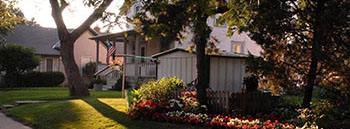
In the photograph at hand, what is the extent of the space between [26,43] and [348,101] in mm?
30727

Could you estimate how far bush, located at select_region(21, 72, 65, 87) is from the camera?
28688 mm

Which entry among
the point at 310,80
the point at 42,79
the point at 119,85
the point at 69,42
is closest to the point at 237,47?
the point at 119,85

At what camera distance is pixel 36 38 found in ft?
112

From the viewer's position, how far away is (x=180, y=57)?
50.9 ft

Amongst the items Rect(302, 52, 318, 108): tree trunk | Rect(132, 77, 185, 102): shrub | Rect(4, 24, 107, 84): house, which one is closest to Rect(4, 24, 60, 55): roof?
Rect(4, 24, 107, 84): house

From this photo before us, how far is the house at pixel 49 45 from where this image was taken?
32562mm

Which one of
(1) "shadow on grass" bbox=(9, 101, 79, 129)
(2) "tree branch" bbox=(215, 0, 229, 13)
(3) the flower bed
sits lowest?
(1) "shadow on grass" bbox=(9, 101, 79, 129)

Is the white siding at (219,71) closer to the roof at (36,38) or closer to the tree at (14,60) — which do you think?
the tree at (14,60)

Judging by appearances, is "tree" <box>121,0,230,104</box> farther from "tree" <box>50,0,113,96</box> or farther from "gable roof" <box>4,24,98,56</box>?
"gable roof" <box>4,24,98,56</box>

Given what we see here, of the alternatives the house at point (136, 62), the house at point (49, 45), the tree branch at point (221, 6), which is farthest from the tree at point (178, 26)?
the house at point (49, 45)

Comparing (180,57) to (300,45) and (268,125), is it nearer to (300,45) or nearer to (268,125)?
(300,45)

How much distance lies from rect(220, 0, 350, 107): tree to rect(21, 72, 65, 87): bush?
22.9 metres

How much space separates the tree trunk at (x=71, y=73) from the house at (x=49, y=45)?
47.0ft

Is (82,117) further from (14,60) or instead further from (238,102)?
(14,60)
